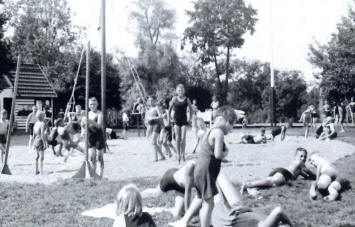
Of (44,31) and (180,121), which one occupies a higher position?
(44,31)

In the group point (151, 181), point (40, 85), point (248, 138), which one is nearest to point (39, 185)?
point (151, 181)

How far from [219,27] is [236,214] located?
49808 millimetres

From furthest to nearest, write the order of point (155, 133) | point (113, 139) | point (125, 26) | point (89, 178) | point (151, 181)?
point (125, 26), point (113, 139), point (155, 133), point (89, 178), point (151, 181)

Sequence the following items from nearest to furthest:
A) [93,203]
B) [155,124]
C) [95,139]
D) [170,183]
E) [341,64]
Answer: [170,183] → [93,203] → [95,139] → [155,124] → [341,64]

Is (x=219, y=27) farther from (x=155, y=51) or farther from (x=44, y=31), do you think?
(x=44, y=31)

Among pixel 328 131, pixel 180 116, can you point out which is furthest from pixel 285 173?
pixel 328 131

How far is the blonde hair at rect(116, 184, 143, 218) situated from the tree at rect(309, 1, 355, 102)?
27.0 metres

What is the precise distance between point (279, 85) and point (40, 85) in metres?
23.4

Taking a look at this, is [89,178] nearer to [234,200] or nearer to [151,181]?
[151,181]

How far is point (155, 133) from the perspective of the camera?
1399 cm

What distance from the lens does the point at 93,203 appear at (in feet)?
24.9

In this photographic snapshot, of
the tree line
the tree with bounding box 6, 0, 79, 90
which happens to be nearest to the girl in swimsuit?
the tree line

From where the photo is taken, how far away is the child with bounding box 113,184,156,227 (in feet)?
14.1

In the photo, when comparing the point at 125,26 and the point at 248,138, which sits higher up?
the point at 125,26
